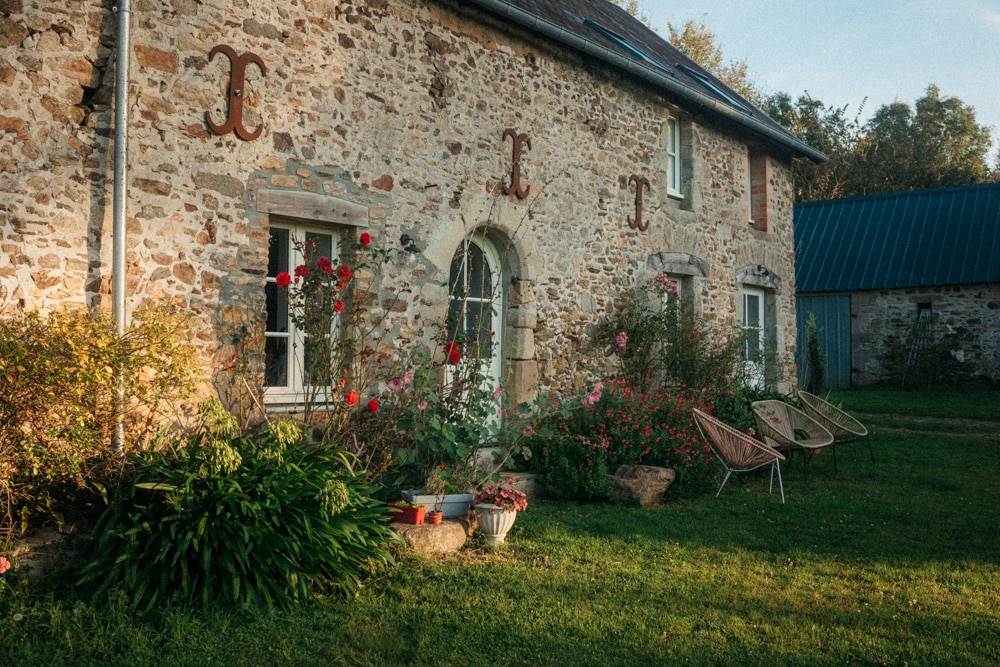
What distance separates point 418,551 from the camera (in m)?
4.89

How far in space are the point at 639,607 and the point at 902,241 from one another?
1673 cm

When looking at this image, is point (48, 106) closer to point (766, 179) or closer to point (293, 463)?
point (293, 463)

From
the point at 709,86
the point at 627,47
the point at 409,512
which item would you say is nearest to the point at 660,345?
the point at 627,47

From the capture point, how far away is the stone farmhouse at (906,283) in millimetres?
16547

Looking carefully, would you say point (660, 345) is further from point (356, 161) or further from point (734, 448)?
point (356, 161)

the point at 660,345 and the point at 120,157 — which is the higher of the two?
the point at 120,157

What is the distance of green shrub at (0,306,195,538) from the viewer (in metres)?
4.13

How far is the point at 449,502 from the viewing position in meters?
5.37

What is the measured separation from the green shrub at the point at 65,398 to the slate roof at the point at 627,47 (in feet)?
14.5

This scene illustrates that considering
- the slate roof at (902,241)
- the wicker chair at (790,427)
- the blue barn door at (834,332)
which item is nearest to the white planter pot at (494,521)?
the wicker chair at (790,427)

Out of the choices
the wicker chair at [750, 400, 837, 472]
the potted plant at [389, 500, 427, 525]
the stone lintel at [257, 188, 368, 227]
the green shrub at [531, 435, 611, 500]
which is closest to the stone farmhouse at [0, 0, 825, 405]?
the stone lintel at [257, 188, 368, 227]

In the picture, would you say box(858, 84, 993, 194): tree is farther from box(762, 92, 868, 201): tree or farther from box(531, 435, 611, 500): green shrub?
box(531, 435, 611, 500): green shrub

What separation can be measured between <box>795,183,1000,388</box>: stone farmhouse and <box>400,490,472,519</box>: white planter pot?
12.5 m

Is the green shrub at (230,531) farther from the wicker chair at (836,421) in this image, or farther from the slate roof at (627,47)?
the wicker chair at (836,421)
